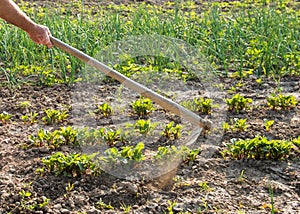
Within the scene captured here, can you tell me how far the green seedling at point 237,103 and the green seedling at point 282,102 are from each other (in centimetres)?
19

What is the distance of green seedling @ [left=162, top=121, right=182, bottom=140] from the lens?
13.0 feet

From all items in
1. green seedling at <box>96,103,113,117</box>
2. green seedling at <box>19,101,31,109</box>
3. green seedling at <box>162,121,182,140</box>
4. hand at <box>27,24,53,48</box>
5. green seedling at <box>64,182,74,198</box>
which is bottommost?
green seedling at <box>19,101,31,109</box>

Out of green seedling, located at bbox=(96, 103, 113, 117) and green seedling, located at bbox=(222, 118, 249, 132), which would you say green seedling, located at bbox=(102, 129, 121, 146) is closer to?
green seedling, located at bbox=(96, 103, 113, 117)

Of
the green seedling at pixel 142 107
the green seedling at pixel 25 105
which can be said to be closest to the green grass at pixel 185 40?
the green seedling at pixel 25 105

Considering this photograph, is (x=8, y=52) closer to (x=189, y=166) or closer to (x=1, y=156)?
(x=1, y=156)

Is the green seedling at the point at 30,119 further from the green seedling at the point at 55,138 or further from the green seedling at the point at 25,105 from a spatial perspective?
the green seedling at the point at 55,138

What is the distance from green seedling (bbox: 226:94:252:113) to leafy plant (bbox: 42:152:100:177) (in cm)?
139

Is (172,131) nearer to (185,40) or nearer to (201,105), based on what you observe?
(201,105)

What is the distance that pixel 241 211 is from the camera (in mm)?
3174

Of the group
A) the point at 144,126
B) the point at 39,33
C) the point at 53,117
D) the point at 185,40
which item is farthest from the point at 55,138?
the point at 185,40

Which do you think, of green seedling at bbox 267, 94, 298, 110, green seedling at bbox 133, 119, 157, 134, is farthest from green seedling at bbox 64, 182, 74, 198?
green seedling at bbox 267, 94, 298, 110

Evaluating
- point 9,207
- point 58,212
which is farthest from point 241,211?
point 9,207

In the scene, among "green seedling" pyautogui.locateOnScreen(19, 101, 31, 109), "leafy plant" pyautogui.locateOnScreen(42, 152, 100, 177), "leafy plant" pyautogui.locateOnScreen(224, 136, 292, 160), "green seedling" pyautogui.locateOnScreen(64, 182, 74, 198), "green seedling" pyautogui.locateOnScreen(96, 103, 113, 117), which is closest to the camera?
"green seedling" pyautogui.locateOnScreen(64, 182, 74, 198)

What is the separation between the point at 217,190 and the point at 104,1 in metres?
5.42
